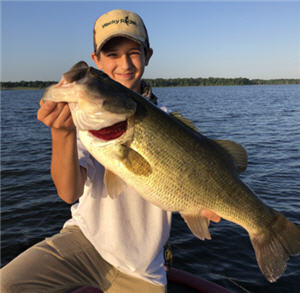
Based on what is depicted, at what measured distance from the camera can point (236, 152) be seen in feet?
10.1

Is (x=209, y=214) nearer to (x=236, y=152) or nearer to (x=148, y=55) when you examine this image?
(x=236, y=152)

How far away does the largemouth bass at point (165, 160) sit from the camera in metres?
2.34

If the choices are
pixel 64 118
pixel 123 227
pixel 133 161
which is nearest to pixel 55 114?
pixel 64 118

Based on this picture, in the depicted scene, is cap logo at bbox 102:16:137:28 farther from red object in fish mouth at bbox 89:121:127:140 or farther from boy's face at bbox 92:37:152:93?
red object in fish mouth at bbox 89:121:127:140

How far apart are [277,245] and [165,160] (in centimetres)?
148

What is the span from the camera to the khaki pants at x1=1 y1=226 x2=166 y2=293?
9.04ft

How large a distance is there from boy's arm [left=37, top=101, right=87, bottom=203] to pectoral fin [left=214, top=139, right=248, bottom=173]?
4.74ft

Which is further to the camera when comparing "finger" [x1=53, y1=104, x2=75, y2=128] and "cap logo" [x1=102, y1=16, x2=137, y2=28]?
"cap logo" [x1=102, y1=16, x2=137, y2=28]

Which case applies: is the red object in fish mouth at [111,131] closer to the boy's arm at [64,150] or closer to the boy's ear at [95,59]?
the boy's arm at [64,150]

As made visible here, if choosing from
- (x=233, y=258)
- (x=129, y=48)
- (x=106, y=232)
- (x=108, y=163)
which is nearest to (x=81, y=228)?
(x=106, y=232)

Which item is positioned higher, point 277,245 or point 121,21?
point 121,21

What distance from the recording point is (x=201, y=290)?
13.5ft

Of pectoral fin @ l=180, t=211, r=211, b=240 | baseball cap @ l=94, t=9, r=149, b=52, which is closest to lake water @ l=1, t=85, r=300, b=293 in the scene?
pectoral fin @ l=180, t=211, r=211, b=240

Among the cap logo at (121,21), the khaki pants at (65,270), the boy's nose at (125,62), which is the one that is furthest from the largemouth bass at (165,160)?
the cap logo at (121,21)
